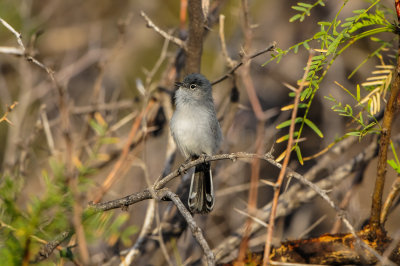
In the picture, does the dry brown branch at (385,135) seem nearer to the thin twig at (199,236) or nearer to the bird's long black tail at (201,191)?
the thin twig at (199,236)

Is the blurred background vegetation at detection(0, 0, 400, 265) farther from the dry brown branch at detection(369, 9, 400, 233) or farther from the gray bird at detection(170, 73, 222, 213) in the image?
the dry brown branch at detection(369, 9, 400, 233)

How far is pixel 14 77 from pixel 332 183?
5.10m

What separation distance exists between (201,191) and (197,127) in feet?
2.09

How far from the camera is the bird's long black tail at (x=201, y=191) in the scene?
153 inches

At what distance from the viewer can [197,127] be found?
429cm

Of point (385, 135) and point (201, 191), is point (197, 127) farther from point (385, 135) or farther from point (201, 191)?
point (385, 135)

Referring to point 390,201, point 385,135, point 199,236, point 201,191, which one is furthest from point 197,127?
point 199,236

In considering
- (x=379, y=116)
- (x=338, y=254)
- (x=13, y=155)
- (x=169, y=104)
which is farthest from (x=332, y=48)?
(x=13, y=155)

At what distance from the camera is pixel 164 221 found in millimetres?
3855

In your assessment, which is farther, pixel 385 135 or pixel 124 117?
pixel 124 117

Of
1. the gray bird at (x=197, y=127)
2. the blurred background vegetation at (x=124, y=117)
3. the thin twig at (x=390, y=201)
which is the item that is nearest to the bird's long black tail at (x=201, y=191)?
the gray bird at (x=197, y=127)

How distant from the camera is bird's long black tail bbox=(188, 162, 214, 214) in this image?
12.7 feet

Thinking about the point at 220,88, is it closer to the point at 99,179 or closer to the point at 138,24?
the point at 99,179

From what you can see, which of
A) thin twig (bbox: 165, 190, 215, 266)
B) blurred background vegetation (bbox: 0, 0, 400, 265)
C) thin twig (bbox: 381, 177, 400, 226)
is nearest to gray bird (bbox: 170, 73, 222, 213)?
blurred background vegetation (bbox: 0, 0, 400, 265)
